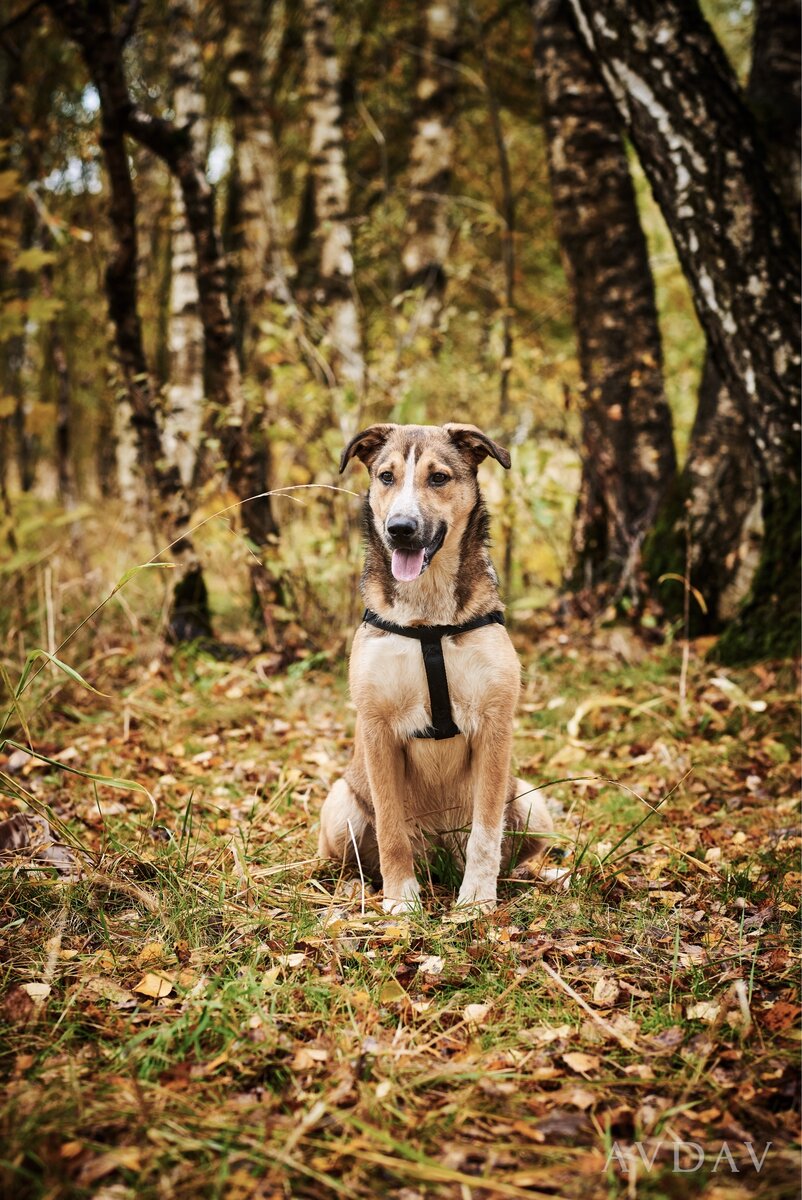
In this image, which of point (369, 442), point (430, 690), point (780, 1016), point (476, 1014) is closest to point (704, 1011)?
point (780, 1016)

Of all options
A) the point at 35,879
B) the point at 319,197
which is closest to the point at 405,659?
the point at 35,879

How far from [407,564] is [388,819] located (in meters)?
1.05

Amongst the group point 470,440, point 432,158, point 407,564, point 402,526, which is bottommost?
point 407,564

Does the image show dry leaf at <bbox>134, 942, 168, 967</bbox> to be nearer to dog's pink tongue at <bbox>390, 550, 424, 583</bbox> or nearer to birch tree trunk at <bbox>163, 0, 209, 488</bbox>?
dog's pink tongue at <bbox>390, 550, 424, 583</bbox>

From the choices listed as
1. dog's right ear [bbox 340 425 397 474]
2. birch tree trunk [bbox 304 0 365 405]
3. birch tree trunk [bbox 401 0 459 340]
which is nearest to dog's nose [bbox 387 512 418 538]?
dog's right ear [bbox 340 425 397 474]

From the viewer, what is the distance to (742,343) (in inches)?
219

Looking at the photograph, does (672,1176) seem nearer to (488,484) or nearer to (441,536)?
(441,536)

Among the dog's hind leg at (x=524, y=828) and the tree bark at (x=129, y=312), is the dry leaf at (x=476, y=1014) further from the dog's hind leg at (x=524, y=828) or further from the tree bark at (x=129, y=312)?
the tree bark at (x=129, y=312)

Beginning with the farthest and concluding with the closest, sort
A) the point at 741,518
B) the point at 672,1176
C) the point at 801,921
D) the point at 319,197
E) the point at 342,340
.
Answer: the point at 319,197 → the point at 342,340 → the point at 741,518 → the point at 801,921 → the point at 672,1176

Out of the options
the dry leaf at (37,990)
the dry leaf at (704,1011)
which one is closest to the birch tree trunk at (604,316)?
the dry leaf at (704,1011)

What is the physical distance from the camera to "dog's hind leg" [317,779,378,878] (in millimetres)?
3699

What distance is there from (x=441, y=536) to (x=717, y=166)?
383 centimetres

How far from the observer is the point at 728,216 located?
18.2 ft

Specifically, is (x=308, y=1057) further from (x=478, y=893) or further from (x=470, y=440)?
(x=470, y=440)
